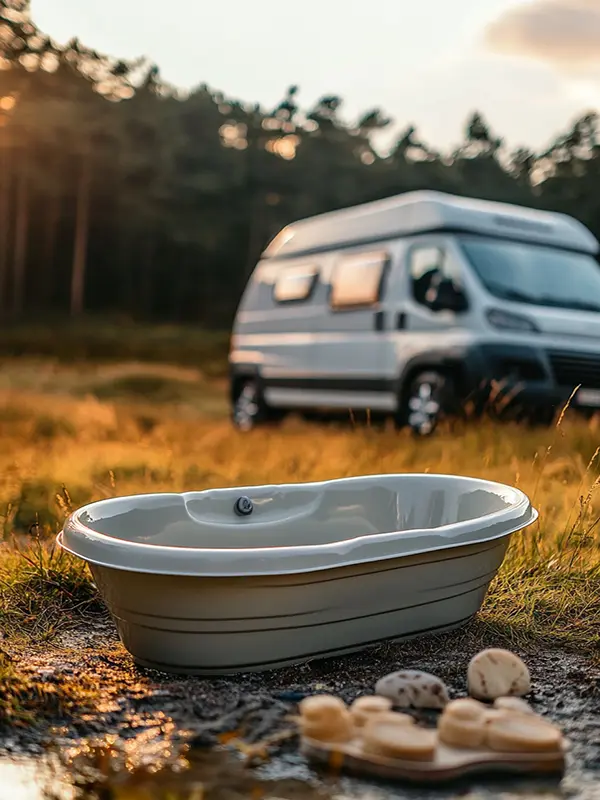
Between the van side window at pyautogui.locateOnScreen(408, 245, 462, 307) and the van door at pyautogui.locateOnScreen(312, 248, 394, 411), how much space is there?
13.1 inches

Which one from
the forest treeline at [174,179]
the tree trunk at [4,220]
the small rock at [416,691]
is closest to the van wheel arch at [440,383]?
the small rock at [416,691]

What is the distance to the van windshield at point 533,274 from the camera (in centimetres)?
774

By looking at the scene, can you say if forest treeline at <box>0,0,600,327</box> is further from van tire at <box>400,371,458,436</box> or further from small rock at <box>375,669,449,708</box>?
small rock at <box>375,669,449,708</box>

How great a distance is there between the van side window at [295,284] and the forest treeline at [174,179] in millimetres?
19942

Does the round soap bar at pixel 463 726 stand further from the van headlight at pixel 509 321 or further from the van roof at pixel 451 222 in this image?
the van roof at pixel 451 222

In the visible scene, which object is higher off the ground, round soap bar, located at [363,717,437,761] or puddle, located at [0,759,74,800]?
round soap bar, located at [363,717,437,761]

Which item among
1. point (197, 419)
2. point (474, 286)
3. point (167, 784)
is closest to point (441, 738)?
point (167, 784)

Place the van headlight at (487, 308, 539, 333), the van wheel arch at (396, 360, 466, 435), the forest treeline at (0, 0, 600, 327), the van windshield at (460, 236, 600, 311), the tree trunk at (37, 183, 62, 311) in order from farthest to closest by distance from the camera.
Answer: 1. the tree trunk at (37, 183, 62, 311)
2. the forest treeline at (0, 0, 600, 327)
3. the van windshield at (460, 236, 600, 311)
4. the van wheel arch at (396, 360, 466, 435)
5. the van headlight at (487, 308, 539, 333)

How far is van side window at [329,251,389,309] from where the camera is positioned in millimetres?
8578

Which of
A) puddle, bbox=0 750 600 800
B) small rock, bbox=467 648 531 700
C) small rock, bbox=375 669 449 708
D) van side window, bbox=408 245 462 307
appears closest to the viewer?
puddle, bbox=0 750 600 800

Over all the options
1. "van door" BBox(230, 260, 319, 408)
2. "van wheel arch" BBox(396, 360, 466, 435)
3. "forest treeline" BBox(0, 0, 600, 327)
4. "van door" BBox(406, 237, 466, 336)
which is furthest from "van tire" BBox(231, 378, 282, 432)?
"forest treeline" BBox(0, 0, 600, 327)

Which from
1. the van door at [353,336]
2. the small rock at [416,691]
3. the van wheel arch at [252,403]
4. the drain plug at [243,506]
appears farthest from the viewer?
the van wheel arch at [252,403]

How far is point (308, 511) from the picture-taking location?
4.24 metres

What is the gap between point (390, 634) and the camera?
138 inches
